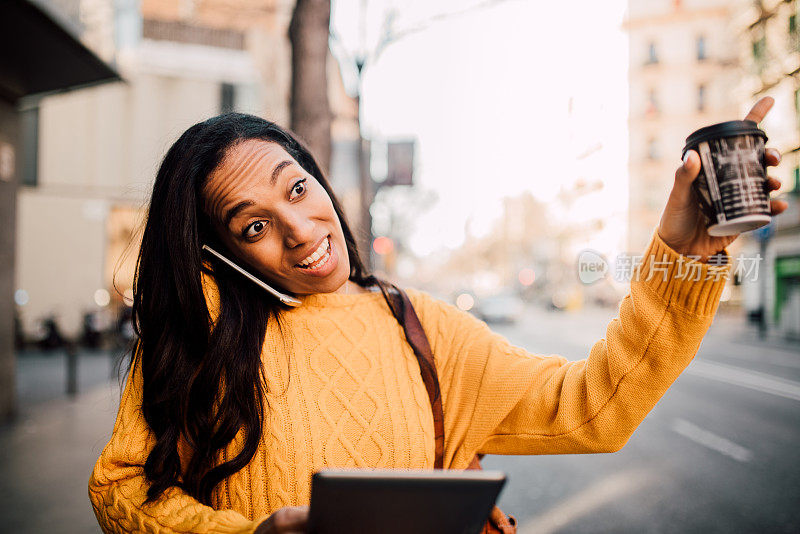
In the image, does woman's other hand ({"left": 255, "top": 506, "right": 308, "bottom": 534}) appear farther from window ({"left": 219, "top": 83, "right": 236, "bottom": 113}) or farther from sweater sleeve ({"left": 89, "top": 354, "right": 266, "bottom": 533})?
window ({"left": 219, "top": 83, "right": 236, "bottom": 113})

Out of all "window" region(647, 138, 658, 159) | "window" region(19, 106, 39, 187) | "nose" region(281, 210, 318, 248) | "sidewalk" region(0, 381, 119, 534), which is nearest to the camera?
"nose" region(281, 210, 318, 248)

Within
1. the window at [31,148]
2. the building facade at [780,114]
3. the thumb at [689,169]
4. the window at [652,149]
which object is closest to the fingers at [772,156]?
the thumb at [689,169]

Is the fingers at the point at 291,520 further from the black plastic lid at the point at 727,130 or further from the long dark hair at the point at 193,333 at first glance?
the black plastic lid at the point at 727,130

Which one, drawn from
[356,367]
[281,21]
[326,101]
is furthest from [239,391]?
[281,21]

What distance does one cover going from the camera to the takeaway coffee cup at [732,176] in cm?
108

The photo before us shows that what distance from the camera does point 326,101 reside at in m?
4.30

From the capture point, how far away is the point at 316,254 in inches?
59.2

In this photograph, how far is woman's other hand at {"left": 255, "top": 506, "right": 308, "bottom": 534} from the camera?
100 centimetres

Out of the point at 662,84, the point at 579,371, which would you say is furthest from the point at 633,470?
the point at 662,84

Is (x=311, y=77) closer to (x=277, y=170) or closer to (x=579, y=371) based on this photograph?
(x=277, y=170)

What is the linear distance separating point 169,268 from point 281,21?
61.9 feet

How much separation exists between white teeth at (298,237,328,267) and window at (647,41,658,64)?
31219 millimetres

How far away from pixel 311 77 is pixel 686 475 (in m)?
5.01

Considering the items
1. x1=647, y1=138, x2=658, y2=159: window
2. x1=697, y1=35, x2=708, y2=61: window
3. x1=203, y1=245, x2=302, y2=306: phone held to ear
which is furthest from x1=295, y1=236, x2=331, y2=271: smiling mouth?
x1=647, y1=138, x2=658, y2=159: window
